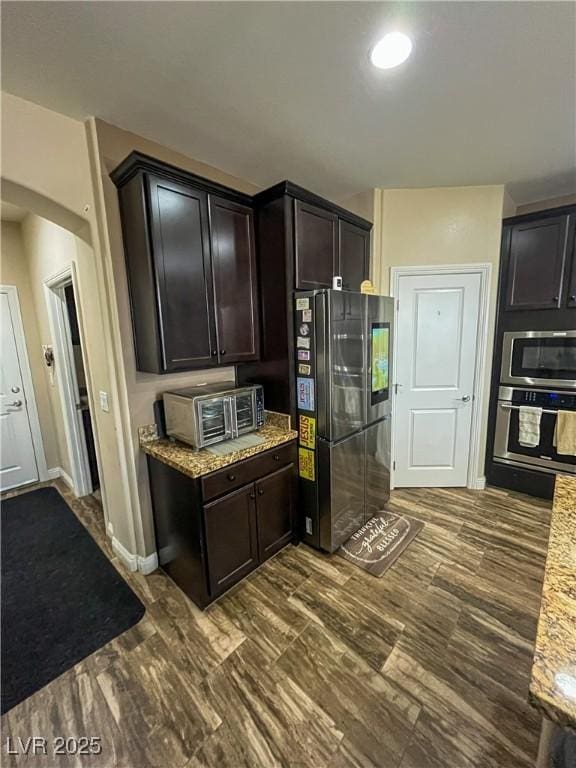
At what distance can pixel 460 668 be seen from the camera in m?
1.55

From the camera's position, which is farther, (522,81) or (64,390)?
(64,390)

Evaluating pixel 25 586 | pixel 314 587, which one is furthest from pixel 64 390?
pixel 314 587

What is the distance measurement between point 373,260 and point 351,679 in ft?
9.66

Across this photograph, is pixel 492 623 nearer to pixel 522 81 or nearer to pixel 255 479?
pixel 255 479

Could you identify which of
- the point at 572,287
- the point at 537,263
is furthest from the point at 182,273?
the point at 572,287

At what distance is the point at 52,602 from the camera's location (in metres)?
2.02

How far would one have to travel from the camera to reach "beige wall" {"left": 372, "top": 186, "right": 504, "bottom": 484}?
2.75 metres

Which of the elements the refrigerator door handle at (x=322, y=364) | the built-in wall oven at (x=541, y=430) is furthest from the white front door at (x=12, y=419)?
the built-in wall oven at (x=541, y=430)

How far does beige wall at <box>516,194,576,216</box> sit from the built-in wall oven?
168 cm

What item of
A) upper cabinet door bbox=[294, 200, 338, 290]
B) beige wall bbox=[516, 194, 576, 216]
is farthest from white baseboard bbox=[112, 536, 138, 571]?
beige wall bbox=[516, 194, 576, 216]

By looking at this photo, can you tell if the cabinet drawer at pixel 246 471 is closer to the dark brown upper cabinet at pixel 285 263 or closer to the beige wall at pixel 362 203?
the dark brown upper cabinet at pixel 285 263

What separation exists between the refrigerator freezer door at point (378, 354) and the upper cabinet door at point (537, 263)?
47.0 inches

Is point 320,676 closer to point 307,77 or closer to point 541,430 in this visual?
point 541,430

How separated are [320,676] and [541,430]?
2642 mm
